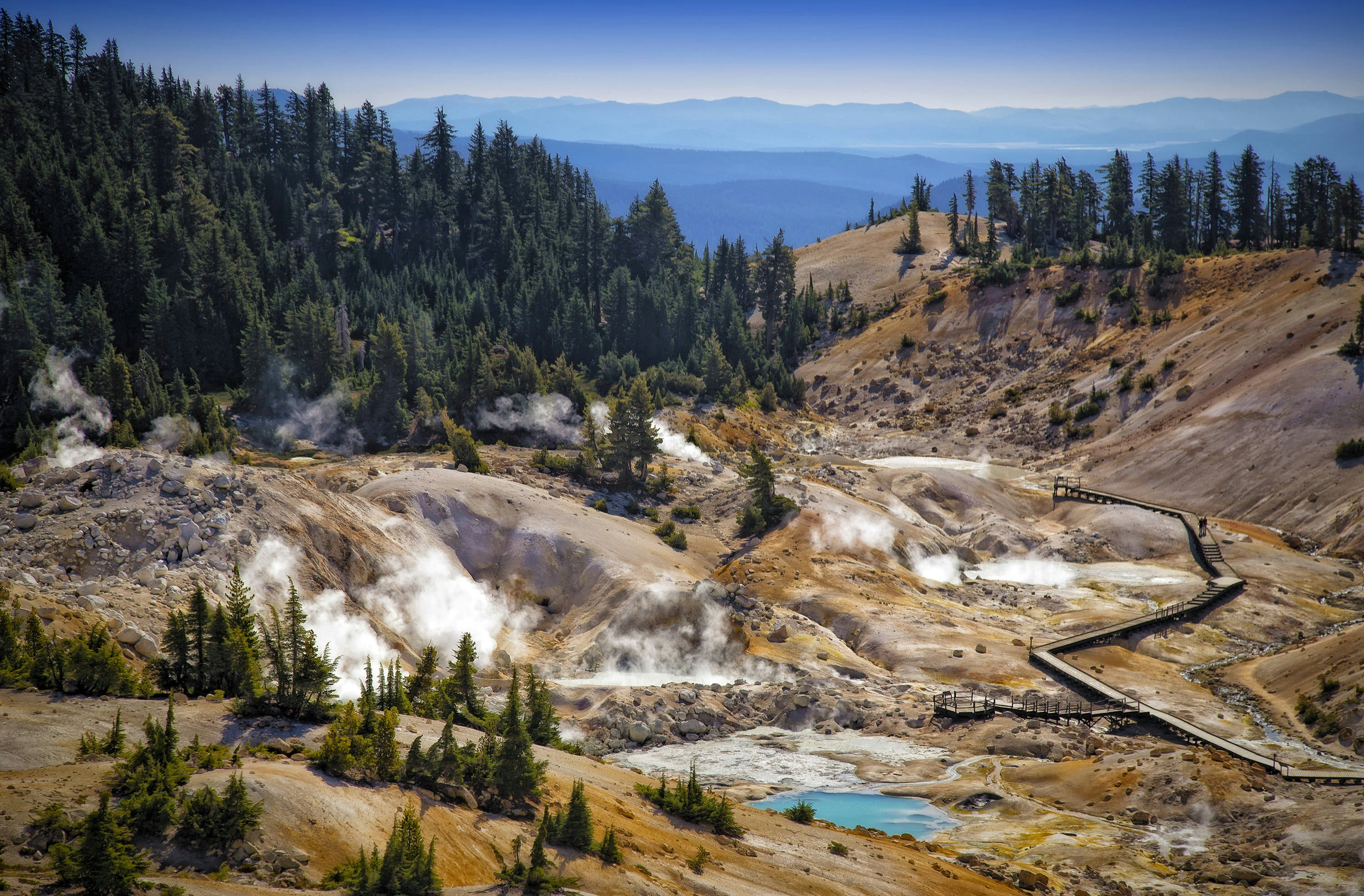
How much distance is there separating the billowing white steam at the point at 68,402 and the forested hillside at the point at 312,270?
54cm

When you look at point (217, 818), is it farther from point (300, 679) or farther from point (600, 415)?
point (600, 415)

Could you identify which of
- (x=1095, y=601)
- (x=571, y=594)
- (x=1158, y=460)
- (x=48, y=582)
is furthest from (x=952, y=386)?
(x=48, y=582)

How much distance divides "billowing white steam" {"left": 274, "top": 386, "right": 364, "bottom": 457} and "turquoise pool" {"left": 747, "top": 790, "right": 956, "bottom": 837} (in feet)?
170

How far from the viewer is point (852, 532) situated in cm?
6062

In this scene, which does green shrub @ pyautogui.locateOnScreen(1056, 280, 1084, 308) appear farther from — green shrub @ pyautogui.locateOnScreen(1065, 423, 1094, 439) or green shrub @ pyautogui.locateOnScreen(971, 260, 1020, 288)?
green shrub @ pyautogui.locateOnScreen(1065, 423, 1094, 439)

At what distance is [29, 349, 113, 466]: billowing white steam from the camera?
6284 centimetres

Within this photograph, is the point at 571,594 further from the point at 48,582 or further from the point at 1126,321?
the point at 1126,321

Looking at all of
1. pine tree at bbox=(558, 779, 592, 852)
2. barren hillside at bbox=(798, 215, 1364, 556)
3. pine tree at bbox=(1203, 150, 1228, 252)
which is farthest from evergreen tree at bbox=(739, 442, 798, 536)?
pine tree at bbox=(1203, 150, 1228, 252)

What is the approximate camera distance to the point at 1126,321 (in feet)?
331

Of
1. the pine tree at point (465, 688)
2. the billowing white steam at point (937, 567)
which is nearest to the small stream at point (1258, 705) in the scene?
the billowing white steam at point (937, 567)

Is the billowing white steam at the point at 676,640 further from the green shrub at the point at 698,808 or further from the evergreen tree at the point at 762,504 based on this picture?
the green shrub at the point at 698,808

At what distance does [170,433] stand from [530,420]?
88.9ft

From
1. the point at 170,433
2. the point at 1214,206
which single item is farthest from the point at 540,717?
the point at 1214,206

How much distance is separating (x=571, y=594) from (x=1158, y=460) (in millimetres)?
52940
